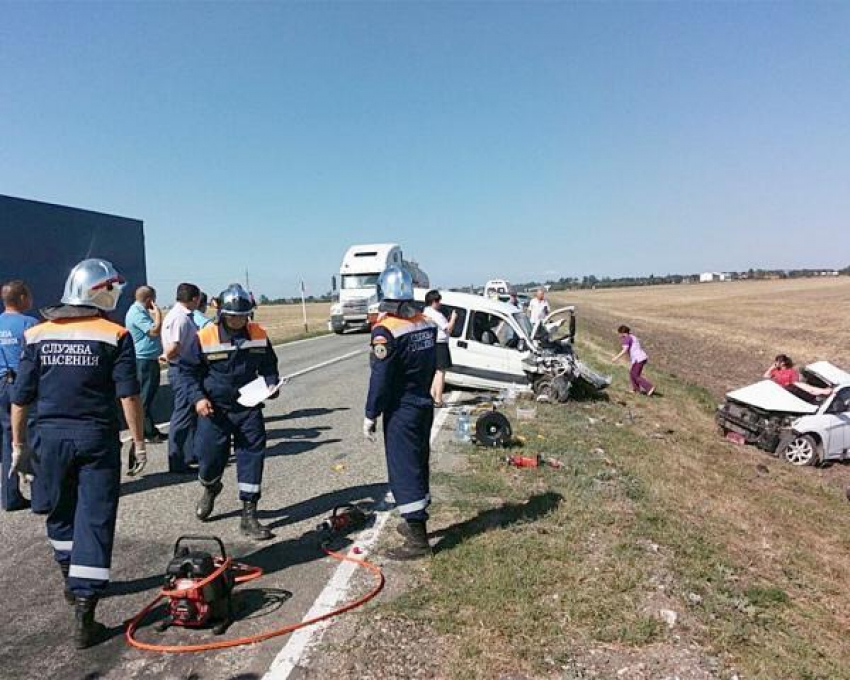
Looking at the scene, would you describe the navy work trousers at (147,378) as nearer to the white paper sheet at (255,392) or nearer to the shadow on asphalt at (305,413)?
the shadow on asphalt at (305,413)

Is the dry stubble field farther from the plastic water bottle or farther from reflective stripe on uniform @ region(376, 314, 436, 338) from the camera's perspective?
reflective stripe on uniform @ region(376, 314, 436, 338)

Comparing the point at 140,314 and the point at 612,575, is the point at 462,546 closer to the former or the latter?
the point at 612,575

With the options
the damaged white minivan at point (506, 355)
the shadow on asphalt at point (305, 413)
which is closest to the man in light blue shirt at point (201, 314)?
the shadow on asphalt at point (305, 413)

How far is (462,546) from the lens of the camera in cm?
473

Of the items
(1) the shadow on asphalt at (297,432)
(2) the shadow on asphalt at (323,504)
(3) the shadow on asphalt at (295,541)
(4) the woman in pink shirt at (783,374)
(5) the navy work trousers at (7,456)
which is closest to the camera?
(3) the shadow on asphalt at (295,541)

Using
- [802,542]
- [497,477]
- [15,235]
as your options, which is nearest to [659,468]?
[802,542]

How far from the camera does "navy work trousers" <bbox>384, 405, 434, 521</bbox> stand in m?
4.55

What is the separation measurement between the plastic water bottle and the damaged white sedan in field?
197 inches

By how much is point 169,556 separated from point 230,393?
50.4 inches

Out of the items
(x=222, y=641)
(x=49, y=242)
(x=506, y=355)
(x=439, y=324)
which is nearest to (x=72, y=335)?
(x=222, y=641)

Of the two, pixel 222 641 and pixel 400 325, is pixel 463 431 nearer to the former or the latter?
pixel 400 325

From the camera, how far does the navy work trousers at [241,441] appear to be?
489cm

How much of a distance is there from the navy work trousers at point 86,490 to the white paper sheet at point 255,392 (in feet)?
4.01

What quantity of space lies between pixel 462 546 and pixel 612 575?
43.4 inches
